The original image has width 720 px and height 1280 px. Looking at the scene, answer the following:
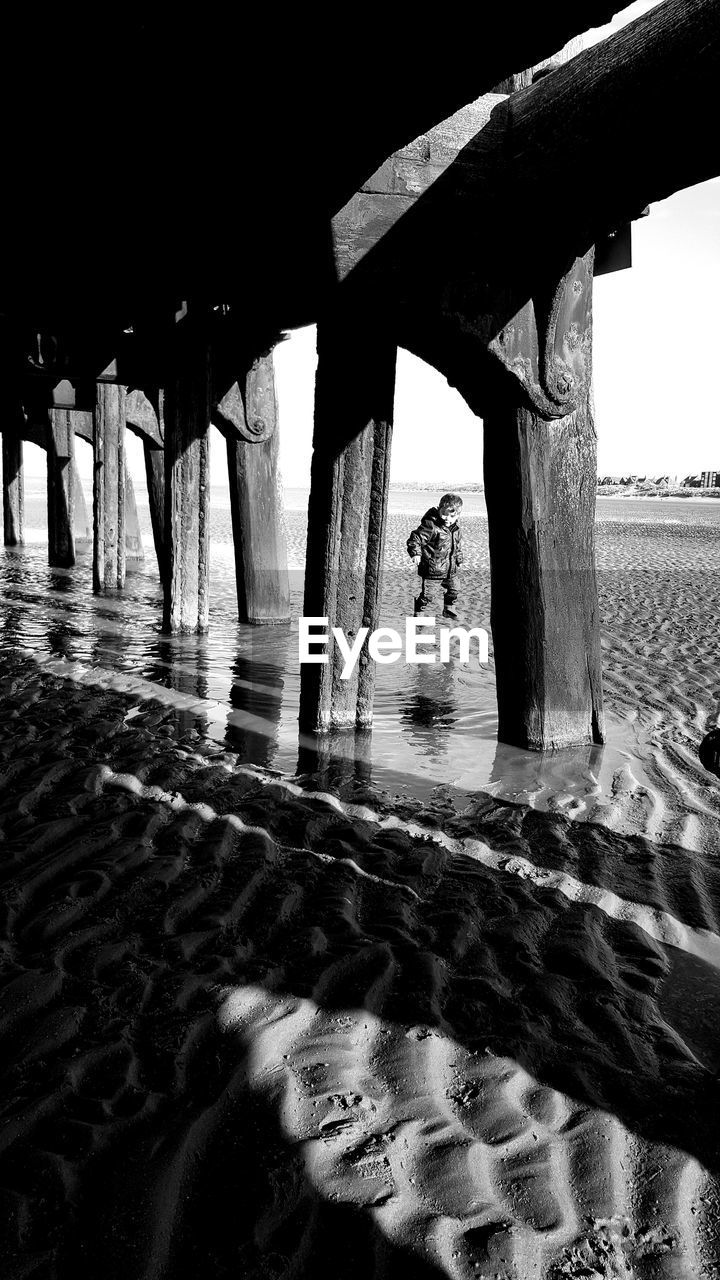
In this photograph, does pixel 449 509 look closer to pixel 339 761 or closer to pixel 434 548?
pixel 434 548

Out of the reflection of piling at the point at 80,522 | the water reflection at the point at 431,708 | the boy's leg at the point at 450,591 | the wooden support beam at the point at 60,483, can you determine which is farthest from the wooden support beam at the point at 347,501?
the reflection of piling at the point at 80,522

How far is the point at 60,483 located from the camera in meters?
16.4

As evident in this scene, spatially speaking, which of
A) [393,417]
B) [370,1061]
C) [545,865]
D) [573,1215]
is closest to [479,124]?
[393,417]

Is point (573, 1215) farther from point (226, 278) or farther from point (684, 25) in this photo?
point (226, 278)

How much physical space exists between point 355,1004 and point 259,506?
Result: 861 cm

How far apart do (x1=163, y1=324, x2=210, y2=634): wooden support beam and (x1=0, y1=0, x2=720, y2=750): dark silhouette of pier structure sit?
1.31 m

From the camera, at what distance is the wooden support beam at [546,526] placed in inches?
205

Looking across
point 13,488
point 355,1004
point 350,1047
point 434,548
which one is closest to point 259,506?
point 434,548

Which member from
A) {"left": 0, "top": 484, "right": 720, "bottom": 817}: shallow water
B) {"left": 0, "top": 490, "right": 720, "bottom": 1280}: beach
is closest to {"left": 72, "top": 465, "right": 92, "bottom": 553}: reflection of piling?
{"left": 0, "top": 484, "right": 720, "bottom": 817}: shallow water

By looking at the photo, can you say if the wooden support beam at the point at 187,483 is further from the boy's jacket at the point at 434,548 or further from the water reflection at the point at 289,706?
the boy's jacket at the point at 434,548

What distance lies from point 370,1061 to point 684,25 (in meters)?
3.58

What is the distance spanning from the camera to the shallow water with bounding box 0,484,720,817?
536 cm

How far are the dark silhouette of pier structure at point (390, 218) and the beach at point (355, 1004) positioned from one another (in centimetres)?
117

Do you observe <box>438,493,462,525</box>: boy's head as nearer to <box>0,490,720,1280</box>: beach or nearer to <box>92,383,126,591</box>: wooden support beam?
<box>92,383,126,591</box>: wooden support beam
